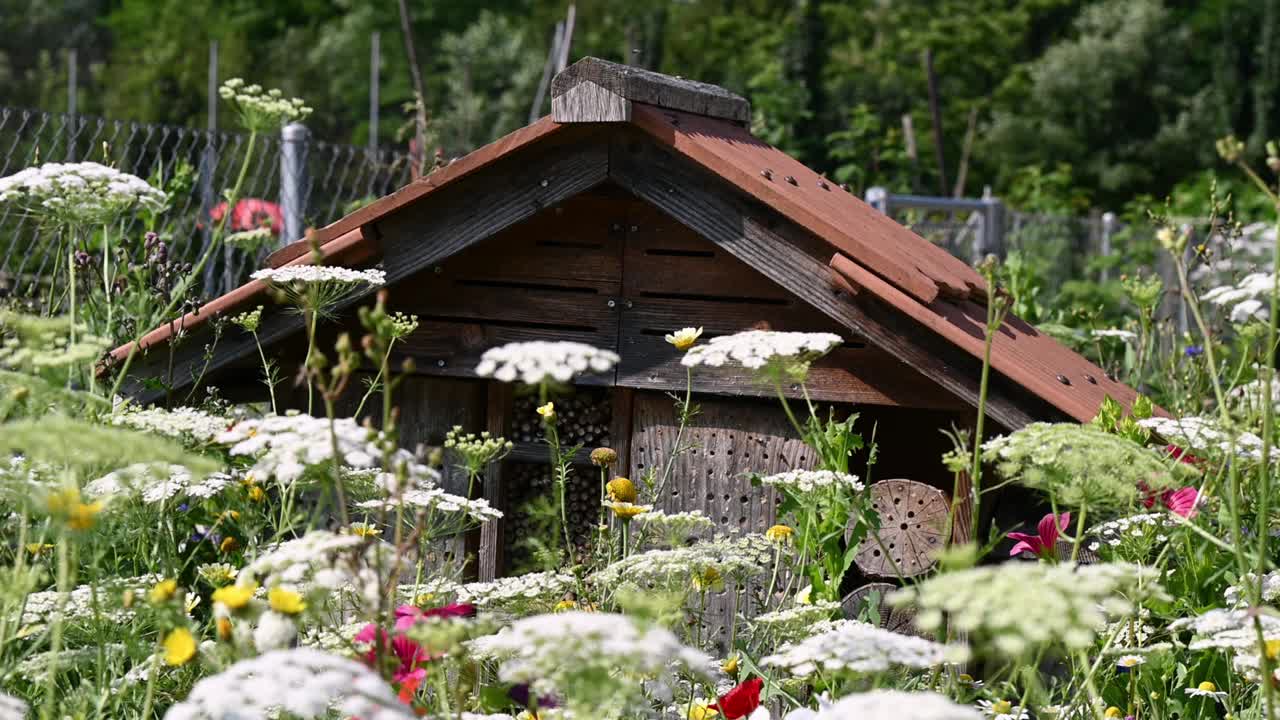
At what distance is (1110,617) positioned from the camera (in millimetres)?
3648

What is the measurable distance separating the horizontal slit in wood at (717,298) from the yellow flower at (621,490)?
3.25 ft

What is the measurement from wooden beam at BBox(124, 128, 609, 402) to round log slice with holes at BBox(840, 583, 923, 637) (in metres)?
1.40

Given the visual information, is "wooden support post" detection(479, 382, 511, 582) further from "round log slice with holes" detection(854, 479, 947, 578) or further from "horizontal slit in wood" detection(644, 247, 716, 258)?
"round log slice with holes" detection(854, 479, 947, 578)

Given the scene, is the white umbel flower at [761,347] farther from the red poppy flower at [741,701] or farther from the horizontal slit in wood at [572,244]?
the horizontal slit in wood at [572,244]

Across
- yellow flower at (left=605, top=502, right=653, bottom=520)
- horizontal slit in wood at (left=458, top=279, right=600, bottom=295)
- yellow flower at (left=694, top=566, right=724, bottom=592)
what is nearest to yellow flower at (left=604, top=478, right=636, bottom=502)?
yellow flower at (left=605, top=502, right=653, bottom=520)

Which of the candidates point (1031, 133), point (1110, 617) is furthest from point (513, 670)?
point (1031, 133)

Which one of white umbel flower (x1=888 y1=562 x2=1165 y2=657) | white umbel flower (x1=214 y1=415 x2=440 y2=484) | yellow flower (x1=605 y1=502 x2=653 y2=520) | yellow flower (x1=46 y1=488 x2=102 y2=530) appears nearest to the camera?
white umbel flower (x1=888 y1=562 x2=1165 y2=657)

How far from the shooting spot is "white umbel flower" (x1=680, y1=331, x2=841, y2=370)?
8.60 ft

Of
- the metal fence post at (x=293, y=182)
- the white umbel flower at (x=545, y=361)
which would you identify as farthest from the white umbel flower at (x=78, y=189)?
the metal fence post at (x=293, y=182)

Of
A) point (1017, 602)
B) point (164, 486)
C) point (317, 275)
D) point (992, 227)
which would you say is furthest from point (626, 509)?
point (992, 227)

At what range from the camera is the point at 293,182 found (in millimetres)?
7156

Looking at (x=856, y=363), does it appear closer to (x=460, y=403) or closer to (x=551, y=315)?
(x=551, y=315)

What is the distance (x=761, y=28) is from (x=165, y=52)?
1652cm

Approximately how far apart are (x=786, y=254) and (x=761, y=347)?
1.41 meters
